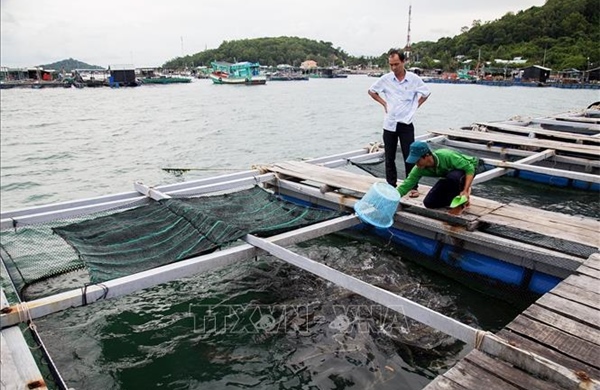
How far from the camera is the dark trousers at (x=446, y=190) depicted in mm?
5332

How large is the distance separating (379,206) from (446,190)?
0.95m

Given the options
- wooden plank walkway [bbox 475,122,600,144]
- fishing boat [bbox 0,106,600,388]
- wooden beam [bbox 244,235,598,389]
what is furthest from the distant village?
wooden beam [bbox 244,235,598,389]

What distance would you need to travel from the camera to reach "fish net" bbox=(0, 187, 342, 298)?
4.53m

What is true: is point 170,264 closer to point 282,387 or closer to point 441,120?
point 282,387

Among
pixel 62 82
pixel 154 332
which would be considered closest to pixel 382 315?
pixel 154 332

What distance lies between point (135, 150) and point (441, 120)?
793 inches

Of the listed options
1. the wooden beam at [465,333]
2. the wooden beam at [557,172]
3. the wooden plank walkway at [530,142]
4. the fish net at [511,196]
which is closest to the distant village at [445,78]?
the wooden plank walkway at [530,142]

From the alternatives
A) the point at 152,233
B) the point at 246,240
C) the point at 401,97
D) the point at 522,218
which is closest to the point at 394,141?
the point at 401,97

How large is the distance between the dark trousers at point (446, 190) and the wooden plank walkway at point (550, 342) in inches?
69.0

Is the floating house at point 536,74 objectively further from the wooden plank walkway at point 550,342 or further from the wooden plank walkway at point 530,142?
the wooden plank walkway at point 550,342

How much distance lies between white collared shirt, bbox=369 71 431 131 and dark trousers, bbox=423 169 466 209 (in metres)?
1.44

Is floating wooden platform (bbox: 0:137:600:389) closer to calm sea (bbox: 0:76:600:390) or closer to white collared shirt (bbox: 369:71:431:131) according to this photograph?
calm sea (bbox: 0:76:600:390)

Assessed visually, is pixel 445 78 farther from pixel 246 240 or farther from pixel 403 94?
pixel 246 240

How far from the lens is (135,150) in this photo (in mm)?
18859
